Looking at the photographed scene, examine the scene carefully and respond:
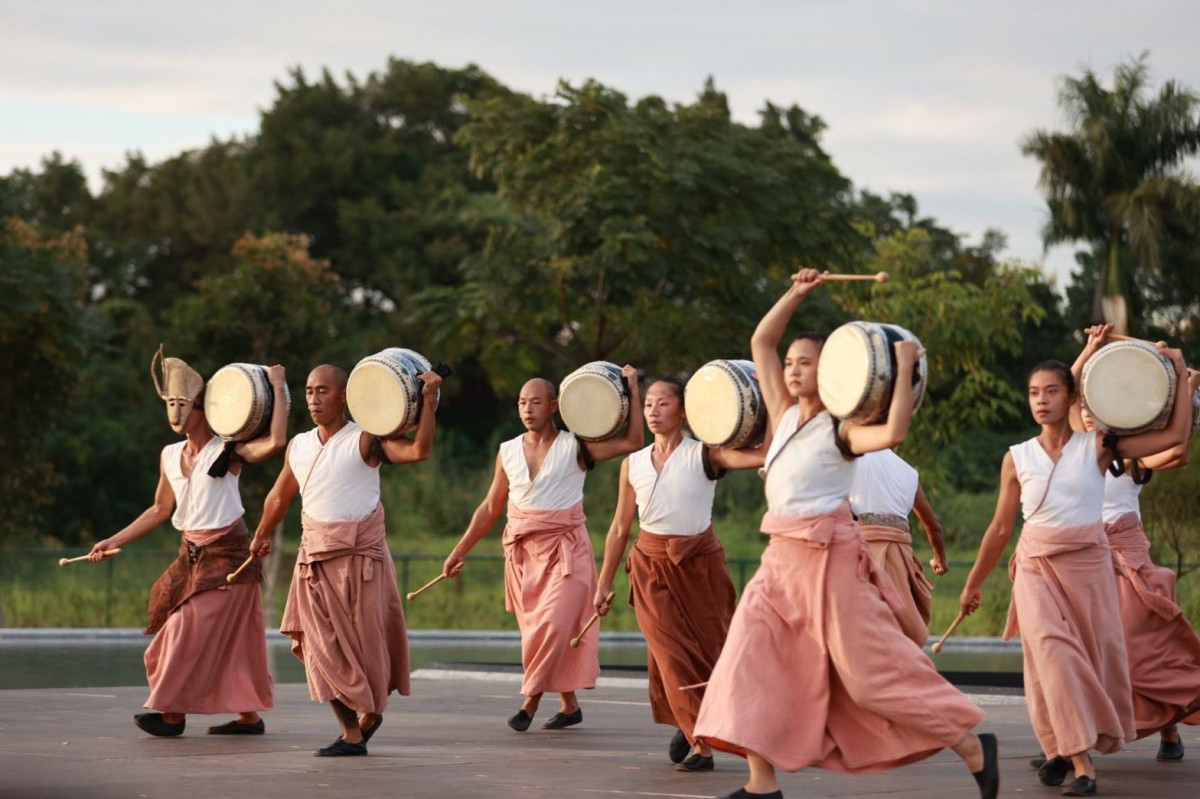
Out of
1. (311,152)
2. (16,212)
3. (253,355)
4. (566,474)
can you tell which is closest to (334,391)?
Answer: (566,474)

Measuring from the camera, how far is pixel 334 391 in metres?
10.4

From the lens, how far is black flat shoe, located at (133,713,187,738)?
11.0 meters

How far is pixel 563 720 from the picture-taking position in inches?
468

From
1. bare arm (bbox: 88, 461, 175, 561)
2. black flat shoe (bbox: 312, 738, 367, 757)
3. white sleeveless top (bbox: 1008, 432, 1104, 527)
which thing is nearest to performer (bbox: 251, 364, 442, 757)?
black flat shoe (bbox: 312, 738, 367, 757)

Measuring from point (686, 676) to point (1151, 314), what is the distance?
3355 cm

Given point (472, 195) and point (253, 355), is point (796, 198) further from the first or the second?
point (472, 195)

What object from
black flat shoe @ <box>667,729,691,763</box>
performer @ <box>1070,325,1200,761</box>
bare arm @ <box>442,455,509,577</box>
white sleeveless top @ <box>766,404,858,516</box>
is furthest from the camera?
bare arm @ <box>442,455,509,577</box>

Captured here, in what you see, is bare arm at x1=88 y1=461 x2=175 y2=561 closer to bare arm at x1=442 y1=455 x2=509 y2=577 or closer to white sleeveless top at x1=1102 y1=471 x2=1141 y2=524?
bare arm at x1=442 y1=455 x2=509 y2=577

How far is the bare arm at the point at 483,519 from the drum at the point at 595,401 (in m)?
0.79

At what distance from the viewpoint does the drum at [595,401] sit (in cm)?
1077

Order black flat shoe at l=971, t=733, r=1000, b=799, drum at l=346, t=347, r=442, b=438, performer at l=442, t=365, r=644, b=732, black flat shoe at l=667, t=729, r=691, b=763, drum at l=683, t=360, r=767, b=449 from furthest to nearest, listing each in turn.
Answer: performer at l=442, t=365, r=644, b=732
drum at l=346, t=347, r=442, b=438
black flat shoe at l=667, t=729, r=691, b=763
drum at l=683, t=360, r=767, b=449
black flat shoe at l=971, t=733, r=1000, b=799

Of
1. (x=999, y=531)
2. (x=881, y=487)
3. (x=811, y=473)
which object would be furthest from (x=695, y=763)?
(x=811, y=473)

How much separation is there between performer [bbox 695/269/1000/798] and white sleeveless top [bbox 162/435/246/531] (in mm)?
4306

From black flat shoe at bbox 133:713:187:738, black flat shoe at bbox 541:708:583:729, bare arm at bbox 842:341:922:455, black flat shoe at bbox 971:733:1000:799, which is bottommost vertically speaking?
black flat shoe at bbox 541:708:583:729
